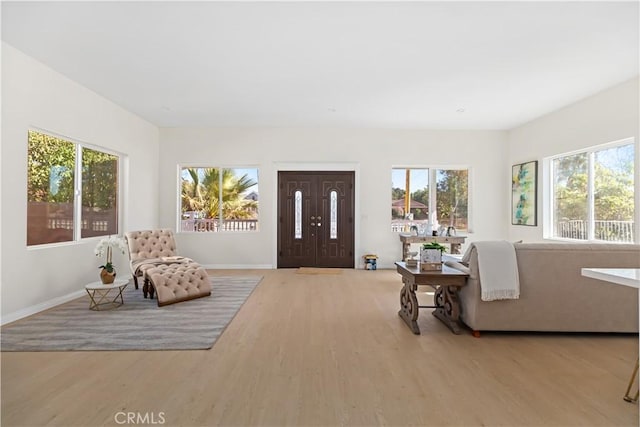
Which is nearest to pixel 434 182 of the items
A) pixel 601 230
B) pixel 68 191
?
pixel 601 230

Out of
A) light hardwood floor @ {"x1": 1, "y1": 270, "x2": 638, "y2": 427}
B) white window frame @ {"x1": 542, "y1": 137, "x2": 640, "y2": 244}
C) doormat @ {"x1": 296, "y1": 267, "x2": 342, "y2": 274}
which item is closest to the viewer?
light hardwood floor @ {"x1": 1, "y1": 270, "x2": 638, "y2": 427}

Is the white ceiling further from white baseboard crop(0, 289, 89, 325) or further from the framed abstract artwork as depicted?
white baseboard crop(0, 289, 89, 325)

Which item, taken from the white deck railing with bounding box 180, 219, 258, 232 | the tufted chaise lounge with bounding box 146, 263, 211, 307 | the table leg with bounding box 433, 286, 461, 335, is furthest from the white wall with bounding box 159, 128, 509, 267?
the table leg with bounding box 433, 286, 461, 335

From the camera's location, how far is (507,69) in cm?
434

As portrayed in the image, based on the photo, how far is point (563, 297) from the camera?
11.1 feet

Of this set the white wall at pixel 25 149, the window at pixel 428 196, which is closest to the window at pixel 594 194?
the window at pixel 428 196

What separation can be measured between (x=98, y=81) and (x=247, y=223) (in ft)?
11.8

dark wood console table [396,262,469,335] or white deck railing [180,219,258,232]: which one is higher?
white deck railing [180,219,258,232]

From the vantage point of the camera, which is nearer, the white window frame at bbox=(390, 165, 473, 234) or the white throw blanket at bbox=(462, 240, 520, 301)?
the white throw blanket at bbox=(462, 240, 520, 301)

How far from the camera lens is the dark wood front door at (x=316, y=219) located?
24.7ft

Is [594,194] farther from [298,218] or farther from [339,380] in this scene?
[339,380]

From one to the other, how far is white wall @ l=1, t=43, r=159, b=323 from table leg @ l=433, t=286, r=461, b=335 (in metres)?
4.46

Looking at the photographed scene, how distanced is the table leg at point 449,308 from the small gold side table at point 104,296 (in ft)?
11.7

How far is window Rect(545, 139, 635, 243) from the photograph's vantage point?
488 cm
